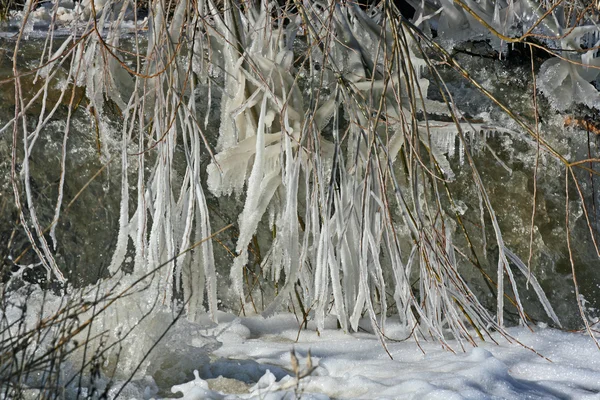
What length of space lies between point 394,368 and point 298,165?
922 millimetres

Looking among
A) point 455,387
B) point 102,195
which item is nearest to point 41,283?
point 102,195

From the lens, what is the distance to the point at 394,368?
3406 millimetres

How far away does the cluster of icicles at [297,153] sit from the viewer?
3.15 m

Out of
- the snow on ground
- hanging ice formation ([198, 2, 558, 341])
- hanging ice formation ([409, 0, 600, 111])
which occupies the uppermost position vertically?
hanging ice formation ([409, 0, 600, 111])

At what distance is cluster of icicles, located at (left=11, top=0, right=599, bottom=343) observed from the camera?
3.15 meters

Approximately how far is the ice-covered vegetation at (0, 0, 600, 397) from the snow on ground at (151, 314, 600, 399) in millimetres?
119

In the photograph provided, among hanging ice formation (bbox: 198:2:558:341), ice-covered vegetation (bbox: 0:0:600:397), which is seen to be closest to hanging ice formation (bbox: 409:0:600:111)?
ice-covered vegetation (bbox: 0:0:600:397)

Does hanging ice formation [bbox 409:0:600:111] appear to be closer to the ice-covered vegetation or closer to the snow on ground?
the ice-covered vegetation

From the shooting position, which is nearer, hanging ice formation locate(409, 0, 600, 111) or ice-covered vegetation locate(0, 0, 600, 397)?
ice-covered vegetation locate(0, 0, 600, 397)

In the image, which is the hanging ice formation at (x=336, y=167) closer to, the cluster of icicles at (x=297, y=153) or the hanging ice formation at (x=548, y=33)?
the cluster of icicles at (x=297, y=153)

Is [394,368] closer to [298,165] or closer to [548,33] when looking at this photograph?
[298,165]

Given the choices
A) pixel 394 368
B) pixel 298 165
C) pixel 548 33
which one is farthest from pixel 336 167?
pixel 548 33

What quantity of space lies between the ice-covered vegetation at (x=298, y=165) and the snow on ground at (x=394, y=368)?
0.12 metres

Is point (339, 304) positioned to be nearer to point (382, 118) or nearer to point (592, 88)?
point (382, 118)
